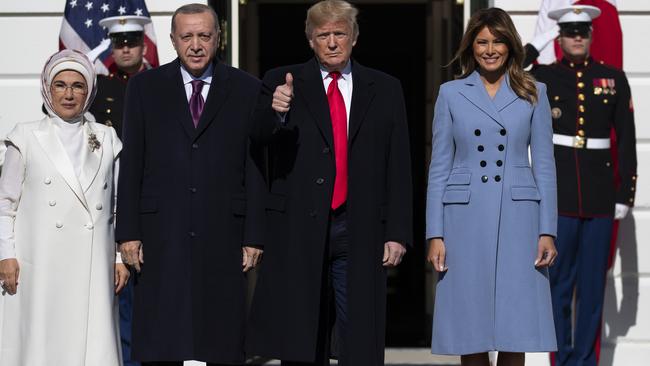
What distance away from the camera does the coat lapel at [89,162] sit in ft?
20.0

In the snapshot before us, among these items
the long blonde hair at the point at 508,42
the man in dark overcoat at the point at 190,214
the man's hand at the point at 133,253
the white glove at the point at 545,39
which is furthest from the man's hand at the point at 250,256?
the white glove at the point at 545,39

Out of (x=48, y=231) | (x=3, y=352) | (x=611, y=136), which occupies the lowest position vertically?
(x=3, y=352)

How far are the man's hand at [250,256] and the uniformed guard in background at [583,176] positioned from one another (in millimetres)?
2377

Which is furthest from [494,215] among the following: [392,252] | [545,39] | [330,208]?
[545,39]

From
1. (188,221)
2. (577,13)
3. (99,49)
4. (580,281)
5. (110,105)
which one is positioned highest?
(577,13)

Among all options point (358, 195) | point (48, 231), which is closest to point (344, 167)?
point (358, 195)

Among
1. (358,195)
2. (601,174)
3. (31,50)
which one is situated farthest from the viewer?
(31,50)

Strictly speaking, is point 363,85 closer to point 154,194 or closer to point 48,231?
point 154,194

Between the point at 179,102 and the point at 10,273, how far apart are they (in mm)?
1010

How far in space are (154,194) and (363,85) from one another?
98 centimetres

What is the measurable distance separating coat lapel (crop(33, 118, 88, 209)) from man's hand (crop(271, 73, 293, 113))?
3.13ft

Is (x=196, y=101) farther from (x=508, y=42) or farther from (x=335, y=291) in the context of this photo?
(x=508, y=42)

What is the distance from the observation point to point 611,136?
26.2ft

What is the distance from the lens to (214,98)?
19.8 feet
